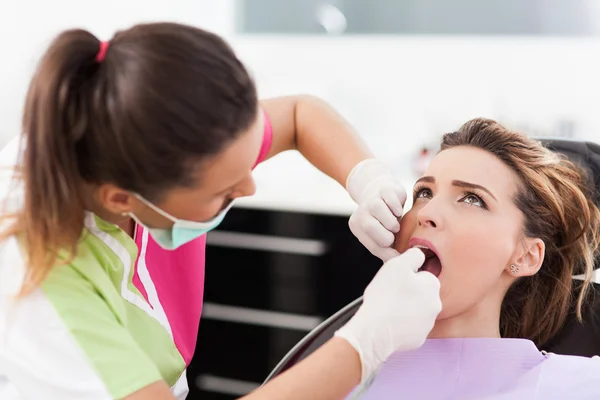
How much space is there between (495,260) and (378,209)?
247mm

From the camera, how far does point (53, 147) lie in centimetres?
97

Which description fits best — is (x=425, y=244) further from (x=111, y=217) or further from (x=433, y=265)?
(x=111, y=217)

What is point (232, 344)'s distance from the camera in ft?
9.07

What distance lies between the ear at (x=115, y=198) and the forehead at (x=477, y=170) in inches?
25.8

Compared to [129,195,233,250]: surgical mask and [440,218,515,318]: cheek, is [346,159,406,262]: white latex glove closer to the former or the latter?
[440,218,515,318]: cheek

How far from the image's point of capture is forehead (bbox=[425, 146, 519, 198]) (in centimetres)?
146

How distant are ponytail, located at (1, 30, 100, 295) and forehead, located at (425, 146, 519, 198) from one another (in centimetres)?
74

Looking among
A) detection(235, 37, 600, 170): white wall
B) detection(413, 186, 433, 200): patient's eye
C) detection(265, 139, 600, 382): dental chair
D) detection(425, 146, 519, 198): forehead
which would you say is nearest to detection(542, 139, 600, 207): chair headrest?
detection(265, 139, 600, 382): dental chair

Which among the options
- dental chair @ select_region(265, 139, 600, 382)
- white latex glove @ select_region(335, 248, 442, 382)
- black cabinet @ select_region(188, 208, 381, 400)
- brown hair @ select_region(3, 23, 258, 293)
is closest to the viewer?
brown hair @ select_region(3, 23, 258, 293)

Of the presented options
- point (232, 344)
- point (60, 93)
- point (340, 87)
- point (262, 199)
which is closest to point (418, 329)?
point (60, 93)

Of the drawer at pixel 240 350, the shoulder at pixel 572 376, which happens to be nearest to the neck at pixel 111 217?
the shoulder at pixel 572 376

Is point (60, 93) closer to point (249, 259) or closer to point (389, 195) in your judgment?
point (389, 195)

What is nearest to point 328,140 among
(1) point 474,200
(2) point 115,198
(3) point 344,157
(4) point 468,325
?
(3) point 344,157

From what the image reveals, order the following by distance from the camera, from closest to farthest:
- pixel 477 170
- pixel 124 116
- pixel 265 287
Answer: pixel 124 116, pixel 477 170, pixel 265 287
